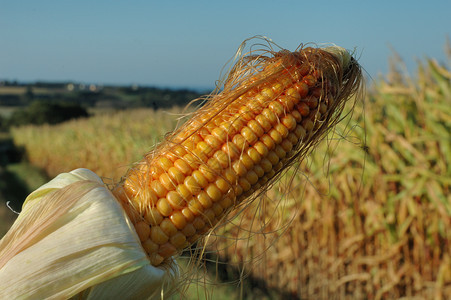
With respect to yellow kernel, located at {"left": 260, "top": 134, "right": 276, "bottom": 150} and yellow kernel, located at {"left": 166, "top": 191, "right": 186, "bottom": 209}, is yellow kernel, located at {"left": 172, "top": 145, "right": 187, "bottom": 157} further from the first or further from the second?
yellow kernel, located at {"left": 260, "top": 134, "right": 276, "bottom": 150}

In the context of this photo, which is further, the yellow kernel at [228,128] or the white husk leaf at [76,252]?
the yellow kernel at [228,128]

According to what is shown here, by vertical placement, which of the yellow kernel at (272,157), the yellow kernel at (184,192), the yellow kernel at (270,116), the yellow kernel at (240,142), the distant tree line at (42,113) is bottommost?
the distant tree line at (42,113)

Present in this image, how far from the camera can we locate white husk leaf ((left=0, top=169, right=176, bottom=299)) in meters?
1.16

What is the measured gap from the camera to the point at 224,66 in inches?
64.8

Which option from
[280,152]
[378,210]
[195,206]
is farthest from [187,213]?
[378,210]

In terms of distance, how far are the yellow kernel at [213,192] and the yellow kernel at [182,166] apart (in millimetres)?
80

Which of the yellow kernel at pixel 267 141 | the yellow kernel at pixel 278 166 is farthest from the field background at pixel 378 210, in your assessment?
the yellow kernel at pixel 267 141

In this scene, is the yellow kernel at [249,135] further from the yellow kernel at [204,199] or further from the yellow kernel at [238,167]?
the yellow kernel at [204,199]

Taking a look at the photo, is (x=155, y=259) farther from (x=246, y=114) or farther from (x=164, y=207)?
(x=246, y=114)

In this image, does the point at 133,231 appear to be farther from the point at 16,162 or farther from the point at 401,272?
the point at 16,162

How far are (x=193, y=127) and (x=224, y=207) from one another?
0.27 meters

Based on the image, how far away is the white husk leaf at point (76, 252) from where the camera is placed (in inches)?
45.8

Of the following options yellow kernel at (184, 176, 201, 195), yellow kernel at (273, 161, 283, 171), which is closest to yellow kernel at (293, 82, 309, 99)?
yellow kernel at (273, 161, 283, 171)

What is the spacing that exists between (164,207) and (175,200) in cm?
4
